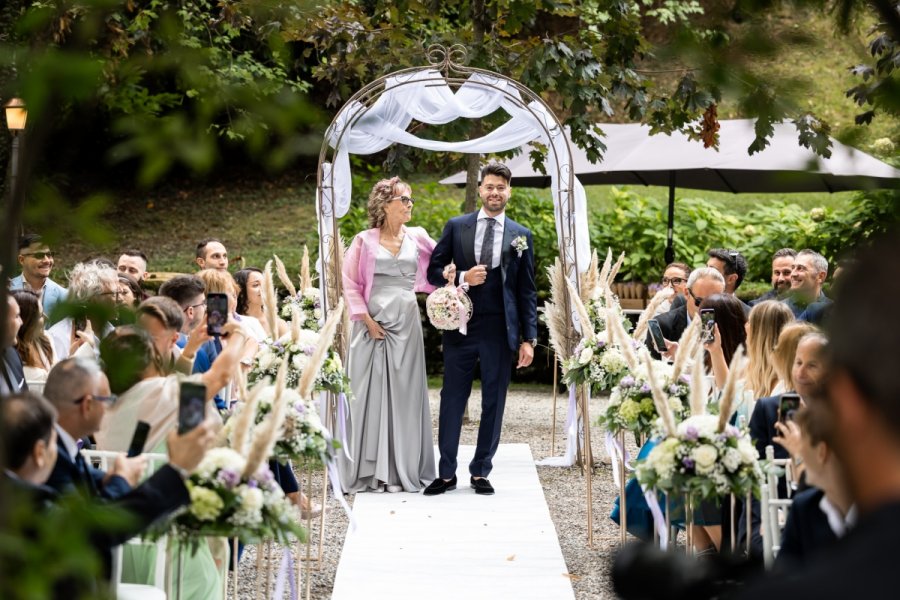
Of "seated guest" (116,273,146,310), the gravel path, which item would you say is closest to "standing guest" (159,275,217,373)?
"seated guest" (116,273,146,310)

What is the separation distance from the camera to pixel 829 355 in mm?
1178

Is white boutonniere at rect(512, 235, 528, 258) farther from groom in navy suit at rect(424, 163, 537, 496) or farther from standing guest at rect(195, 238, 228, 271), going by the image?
standing guest at rect(195, 238, 228, 271)

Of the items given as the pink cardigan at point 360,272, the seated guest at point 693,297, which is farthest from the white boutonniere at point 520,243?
the seated guest at point 693,297

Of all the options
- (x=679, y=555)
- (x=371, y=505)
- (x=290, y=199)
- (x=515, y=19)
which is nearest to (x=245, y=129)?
(x=679, y=555)

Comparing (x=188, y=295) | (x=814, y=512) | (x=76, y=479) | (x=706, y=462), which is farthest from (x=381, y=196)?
(x=814, y=512)

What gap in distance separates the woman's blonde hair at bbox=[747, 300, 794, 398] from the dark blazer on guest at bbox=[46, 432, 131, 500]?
2.91 metres

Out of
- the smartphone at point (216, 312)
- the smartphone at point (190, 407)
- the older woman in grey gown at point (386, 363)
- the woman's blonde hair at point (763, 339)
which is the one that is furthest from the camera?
the older woman in grey gown at point (386, 363)

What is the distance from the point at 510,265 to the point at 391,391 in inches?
48.8

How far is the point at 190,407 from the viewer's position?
10.7 ft

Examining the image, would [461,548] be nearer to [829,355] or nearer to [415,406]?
[415,406]

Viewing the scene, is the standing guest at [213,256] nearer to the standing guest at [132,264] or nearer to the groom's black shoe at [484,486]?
the standing guest at [132,264]

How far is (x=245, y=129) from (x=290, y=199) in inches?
868

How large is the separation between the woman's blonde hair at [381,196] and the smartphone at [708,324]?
3.08m

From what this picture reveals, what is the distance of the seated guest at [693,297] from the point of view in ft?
25.4
